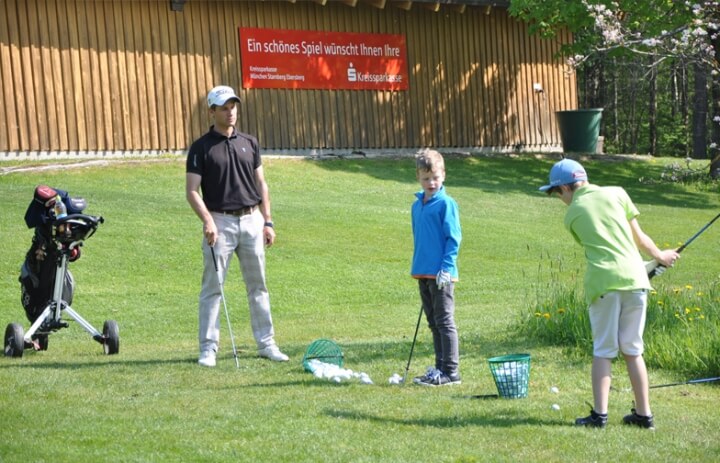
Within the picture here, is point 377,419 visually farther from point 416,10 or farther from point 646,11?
point 416,10

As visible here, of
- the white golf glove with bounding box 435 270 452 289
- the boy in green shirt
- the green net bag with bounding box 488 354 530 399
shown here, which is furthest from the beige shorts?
the white golf glove with bounding box 435 270 452 289

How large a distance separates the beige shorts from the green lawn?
18.1 inches

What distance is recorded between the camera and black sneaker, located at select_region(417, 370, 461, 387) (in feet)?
26.3

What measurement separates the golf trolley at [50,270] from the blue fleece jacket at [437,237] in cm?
304

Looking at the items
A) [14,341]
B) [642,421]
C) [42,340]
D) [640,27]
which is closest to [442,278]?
[642,421]

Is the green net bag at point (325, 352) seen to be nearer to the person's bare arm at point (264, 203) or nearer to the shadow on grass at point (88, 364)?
the person's bare arm at point (264, 203)

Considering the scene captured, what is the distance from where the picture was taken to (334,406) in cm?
720

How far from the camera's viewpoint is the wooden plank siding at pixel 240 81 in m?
22.0

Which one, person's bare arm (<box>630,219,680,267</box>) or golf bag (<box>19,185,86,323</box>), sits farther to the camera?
golf bag (<box>19,185,86,323</box>)

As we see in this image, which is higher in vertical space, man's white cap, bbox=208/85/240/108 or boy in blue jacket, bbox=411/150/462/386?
man's white cap, bbox=208/85/240/108

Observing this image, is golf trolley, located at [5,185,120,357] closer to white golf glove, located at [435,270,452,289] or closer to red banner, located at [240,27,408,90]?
white golf glove, located at [435,270,452,289]

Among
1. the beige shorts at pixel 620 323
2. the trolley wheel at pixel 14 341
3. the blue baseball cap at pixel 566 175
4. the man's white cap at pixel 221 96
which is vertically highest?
the man's white cap at pixel 221 96

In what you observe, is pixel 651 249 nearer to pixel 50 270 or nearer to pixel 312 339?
pixel 312 339

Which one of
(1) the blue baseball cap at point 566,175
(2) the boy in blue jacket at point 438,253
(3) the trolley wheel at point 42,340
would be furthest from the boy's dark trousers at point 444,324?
(3) the trolley wheel at point 42,340
